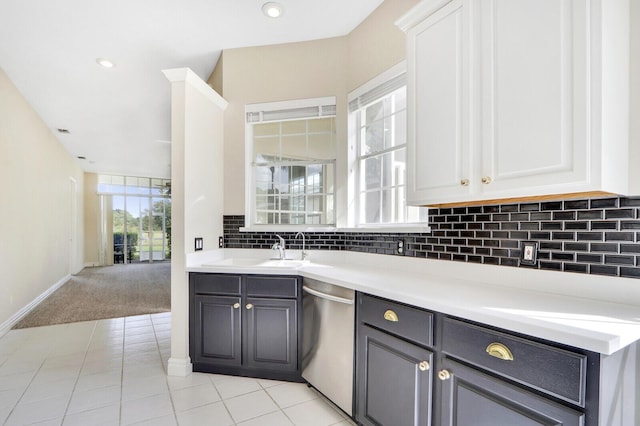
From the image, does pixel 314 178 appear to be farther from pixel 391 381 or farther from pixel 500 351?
pixel 500 351

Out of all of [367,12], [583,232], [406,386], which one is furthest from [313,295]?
[367,12]

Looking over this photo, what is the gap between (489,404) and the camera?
1.20m

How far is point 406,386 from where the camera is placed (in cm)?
155

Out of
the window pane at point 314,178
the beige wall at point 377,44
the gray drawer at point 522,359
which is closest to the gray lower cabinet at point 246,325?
the window pane at point 314,178

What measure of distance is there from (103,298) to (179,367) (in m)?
3.61

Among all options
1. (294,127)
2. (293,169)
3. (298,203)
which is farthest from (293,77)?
(298,203)

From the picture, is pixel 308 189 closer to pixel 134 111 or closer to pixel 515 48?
pixel 515 48

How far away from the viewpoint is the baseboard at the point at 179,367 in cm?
261

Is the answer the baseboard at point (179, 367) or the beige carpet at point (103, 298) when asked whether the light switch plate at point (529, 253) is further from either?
the beige carpet at point (103, 298)

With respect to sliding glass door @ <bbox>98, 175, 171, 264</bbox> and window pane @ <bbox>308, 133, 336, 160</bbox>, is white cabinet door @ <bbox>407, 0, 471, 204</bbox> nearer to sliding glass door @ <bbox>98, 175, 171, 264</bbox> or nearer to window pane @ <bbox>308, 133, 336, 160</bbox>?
window pane @ <bbox>308, 133, 336, 160</bbox>

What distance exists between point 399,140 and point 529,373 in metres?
1.85

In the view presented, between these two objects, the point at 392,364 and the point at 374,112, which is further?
the point at 374,112

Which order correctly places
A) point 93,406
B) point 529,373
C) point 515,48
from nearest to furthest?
point 529,373
point 515,48
point 93,406

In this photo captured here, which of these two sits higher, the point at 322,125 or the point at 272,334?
the point at 322,125
